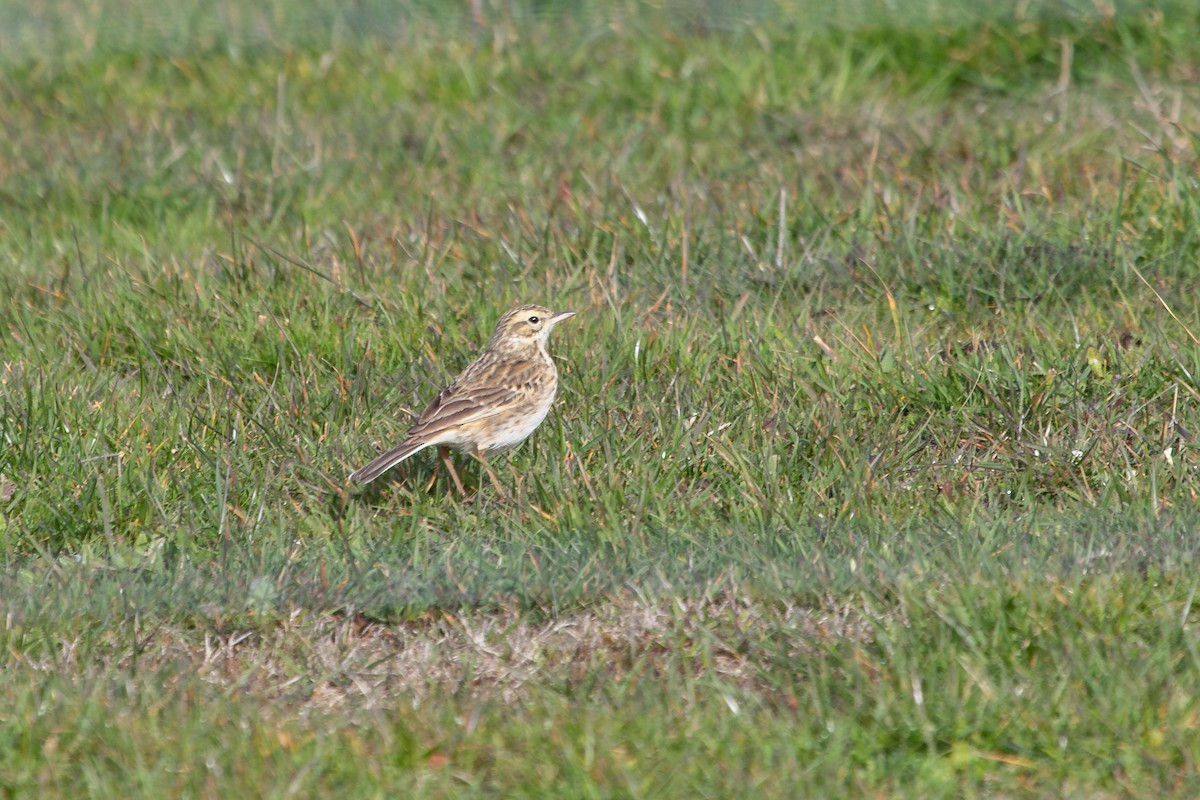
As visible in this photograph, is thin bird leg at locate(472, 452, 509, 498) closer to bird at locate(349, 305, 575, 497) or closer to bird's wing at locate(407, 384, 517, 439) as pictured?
bird at locate(349, 305, 575, 497)

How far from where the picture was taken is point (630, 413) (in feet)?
18.8

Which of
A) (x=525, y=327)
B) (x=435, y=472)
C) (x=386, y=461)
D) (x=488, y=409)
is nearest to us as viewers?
(x=386, y=461)

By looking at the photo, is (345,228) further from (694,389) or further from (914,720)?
(914,720)

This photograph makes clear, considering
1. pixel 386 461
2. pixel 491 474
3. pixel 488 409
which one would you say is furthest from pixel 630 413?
pixel 386 461

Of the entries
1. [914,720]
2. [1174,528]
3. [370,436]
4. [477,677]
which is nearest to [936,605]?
[914,720]

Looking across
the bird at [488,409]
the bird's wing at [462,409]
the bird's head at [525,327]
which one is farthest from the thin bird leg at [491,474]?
the bird's head at [525,327]

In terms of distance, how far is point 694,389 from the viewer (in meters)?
5.86

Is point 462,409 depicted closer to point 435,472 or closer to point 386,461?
point 435,472

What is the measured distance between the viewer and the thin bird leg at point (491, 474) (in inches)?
208

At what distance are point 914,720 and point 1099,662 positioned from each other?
20.1 inches

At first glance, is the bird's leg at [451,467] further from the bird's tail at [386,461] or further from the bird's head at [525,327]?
the bird's head at [525,327]

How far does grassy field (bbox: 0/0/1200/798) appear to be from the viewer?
3.99m

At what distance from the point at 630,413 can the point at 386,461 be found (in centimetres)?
94

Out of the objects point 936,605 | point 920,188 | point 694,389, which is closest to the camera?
point 936,605
